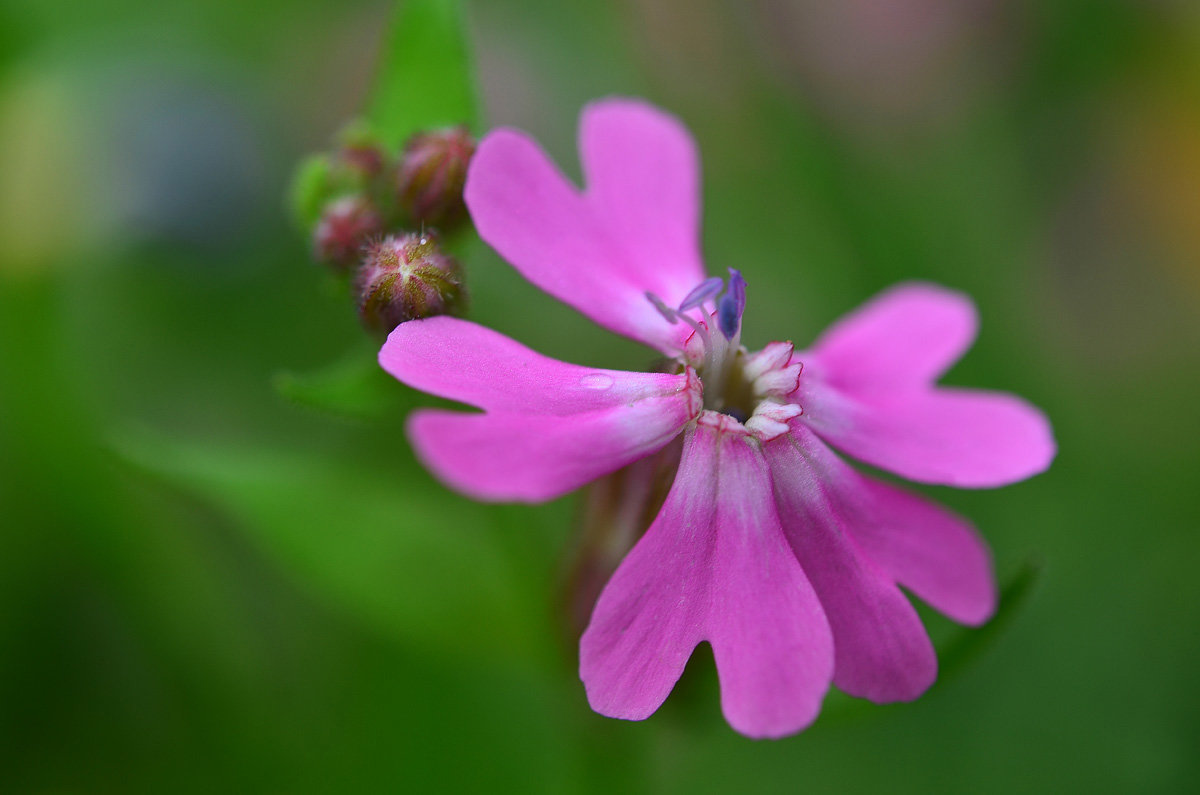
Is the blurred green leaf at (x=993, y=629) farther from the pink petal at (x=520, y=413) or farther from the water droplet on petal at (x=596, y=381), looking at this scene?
the water droplet on petal at (x=596, y=381)

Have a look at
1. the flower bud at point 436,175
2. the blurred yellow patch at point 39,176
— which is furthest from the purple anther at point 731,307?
the blurred yellow patch at point 39,176

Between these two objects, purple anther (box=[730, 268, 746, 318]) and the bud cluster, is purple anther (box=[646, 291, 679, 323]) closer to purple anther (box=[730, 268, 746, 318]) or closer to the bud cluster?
purple anther (box=[730, 268, 746, 318])

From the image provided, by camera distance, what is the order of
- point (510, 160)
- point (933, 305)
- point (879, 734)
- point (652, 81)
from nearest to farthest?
point (510, 160), point (933, 305), point (879, 734), point (652, 81)

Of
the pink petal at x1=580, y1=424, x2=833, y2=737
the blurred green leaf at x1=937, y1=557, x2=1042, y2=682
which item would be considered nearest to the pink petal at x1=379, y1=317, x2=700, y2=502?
the pink petal at x1=580, y1=424, x2=833, y2=737

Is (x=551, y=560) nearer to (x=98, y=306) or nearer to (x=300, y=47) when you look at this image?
(x=98, y=306)

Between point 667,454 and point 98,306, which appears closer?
point 667,454

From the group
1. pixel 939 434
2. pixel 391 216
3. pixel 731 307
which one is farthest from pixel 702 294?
pixel 391 216

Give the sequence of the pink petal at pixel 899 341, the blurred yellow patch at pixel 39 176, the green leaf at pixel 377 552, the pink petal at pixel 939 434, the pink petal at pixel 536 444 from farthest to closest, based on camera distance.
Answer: the blurred yellow patch at pixel 39 176 < the green leaf at pixel 377 552 < the pink petal at pixel 899 341 < the pink petal at pixel 939 434 < the pink petal at pixel 536 444

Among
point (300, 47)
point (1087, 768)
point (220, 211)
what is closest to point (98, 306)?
point (220, 211)
